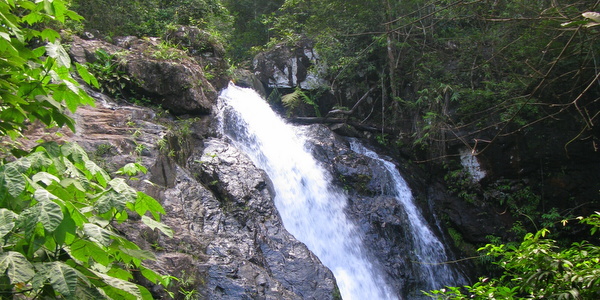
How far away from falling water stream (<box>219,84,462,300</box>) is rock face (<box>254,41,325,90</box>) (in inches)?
121

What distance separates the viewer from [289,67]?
49.8ft

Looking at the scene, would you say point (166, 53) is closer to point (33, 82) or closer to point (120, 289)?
→ point (33, 82)

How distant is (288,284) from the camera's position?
6.34 m

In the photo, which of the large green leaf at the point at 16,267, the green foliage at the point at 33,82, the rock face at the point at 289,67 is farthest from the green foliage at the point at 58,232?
the rock face at the point at 289,67

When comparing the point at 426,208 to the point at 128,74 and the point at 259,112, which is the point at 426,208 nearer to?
the point at 259,112

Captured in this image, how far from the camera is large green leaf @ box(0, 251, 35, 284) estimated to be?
146 cm

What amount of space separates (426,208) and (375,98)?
15.7 ft

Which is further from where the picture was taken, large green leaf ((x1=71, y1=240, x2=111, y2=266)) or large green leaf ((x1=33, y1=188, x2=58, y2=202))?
large green leaf ((x1=71, y1=240, x2=111, y2=266))

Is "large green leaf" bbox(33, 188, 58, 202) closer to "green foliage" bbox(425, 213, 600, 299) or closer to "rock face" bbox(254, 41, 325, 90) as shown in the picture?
"green foliage" bbox(425, 213, 600, 299)

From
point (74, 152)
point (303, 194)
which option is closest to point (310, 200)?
point (303, 194)

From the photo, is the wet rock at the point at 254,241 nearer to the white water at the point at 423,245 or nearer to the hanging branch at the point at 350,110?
the white water at the point at 423,245

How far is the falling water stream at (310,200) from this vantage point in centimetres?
826

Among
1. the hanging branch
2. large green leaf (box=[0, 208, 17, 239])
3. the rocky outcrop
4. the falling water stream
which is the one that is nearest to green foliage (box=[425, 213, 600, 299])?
large green leaf (box=[0, 208, 17, 239])

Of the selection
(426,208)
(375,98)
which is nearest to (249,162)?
(426,208)
